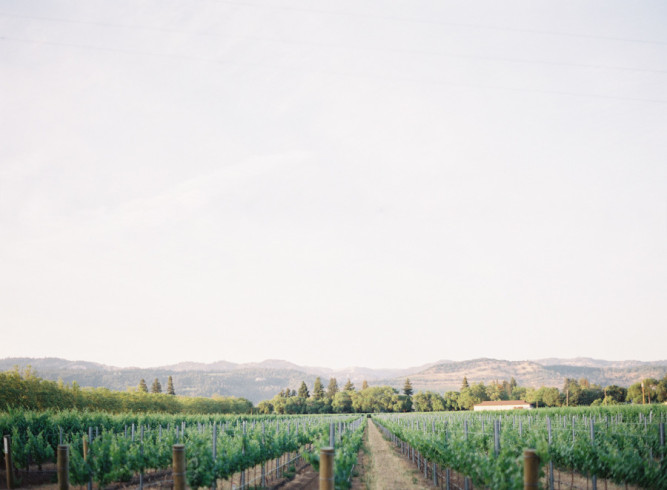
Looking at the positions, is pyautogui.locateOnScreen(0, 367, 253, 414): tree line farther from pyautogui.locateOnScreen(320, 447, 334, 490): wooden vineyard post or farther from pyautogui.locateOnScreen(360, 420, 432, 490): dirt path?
pyautogui.locateOnScreen(320, 447, 334, 490): wooden vineyard post

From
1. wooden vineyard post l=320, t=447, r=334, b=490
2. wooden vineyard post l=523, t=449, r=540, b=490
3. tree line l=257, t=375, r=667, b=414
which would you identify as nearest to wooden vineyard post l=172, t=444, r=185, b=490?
wooden vineyard post l=320, t=447, r=334, b=490

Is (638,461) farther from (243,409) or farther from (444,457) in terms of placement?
(243,409)

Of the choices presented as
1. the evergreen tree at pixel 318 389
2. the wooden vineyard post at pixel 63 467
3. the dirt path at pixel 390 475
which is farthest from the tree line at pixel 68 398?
the evergreen tree at pixel 318 389

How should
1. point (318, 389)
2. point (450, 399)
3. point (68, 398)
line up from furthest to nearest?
point (318, 389), point (450, 399), point (68, 398)

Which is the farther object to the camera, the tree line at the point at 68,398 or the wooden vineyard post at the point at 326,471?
the tree line at the point at 68,398

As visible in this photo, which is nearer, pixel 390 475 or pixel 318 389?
pixel 390 475

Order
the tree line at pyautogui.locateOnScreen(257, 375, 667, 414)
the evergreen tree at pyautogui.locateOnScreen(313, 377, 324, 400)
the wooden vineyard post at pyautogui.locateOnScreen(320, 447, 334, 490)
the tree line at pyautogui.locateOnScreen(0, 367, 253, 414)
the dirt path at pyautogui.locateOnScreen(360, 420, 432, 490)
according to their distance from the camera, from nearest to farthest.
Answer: the wooden vineyard post at pyautogui.locateOnScreen(320, 447, 334, 490)
the dirt path at pyautogui.locateOnScreen(360, 420, 432, 490)
the tree line at pyautogui.locateOnScreen(0, 367, 253, 414)
the tree line at pyautogui.locateOnScreen(257, 375, 667, 414)
the evergreen tree at pyautogui.locateOnScreen(313, 377, 324, 400)

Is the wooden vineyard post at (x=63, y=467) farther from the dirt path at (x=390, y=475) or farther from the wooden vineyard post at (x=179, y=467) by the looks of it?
the dirt path at (x=390, y=475)

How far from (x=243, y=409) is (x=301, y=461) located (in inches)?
2156

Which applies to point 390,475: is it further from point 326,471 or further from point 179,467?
point 326,471

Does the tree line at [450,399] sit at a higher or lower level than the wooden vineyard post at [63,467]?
lower

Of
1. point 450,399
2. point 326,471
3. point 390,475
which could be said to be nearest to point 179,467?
point 326,471

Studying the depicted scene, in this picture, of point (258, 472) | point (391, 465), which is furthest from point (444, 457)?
point (258, 472)

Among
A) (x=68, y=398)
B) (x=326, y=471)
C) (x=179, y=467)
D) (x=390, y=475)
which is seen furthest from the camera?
(x=68, y=398)
